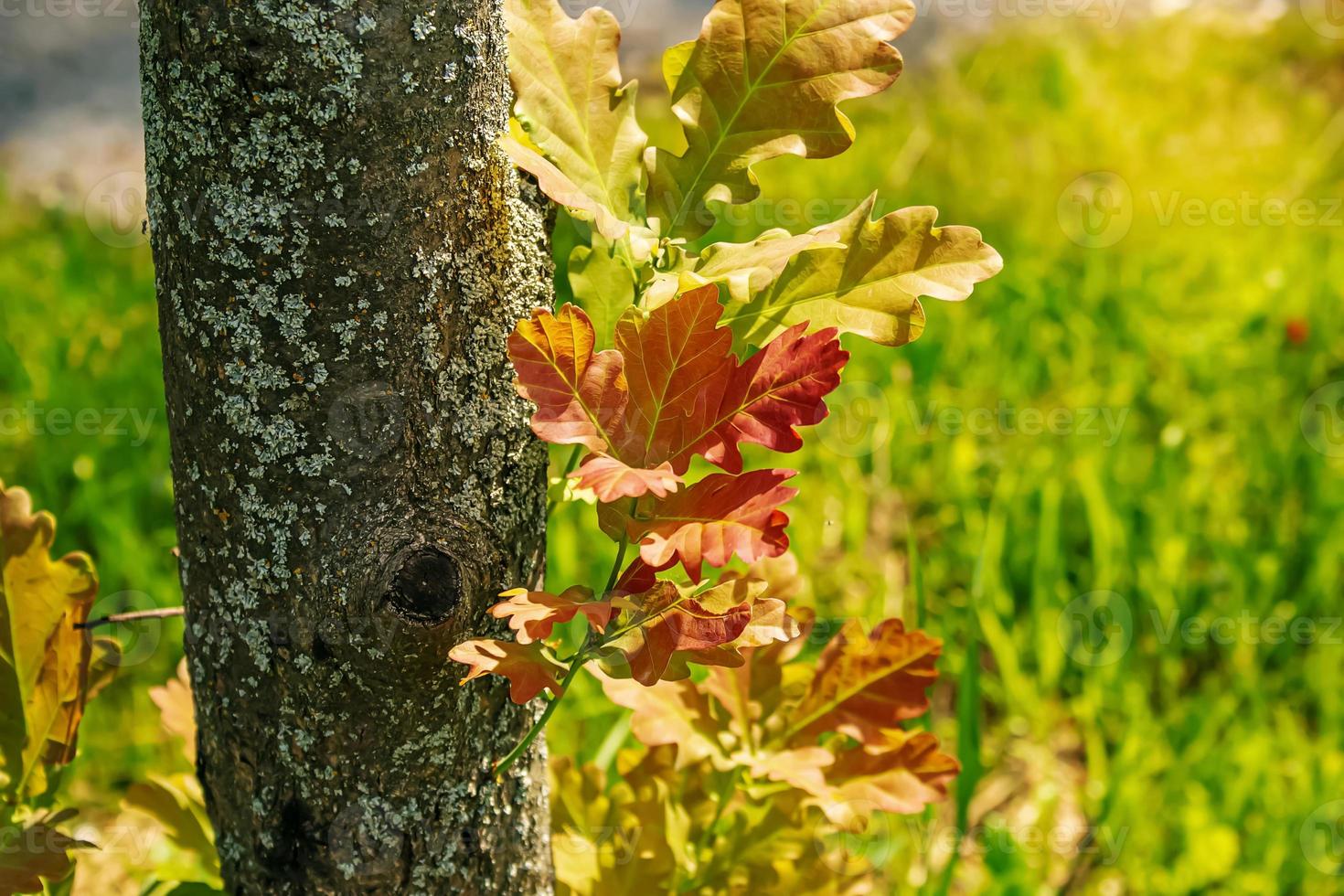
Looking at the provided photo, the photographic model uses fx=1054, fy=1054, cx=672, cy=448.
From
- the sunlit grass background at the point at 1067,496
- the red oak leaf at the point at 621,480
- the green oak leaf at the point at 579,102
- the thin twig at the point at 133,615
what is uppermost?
the green oak leaf at the point at 579,102

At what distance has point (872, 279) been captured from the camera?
707mm

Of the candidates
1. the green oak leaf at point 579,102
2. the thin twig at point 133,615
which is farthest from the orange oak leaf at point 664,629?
the thin twig at point 133,615

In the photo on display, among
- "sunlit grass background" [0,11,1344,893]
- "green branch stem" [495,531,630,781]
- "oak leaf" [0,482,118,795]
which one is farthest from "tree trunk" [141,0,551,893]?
"sunlit grass background" [0,11,1344,893]

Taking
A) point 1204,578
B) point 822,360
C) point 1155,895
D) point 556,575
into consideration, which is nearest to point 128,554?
point 556,575

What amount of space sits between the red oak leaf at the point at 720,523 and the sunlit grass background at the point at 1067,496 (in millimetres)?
704

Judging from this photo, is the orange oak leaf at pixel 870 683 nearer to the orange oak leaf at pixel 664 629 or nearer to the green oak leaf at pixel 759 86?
the orange oak leaf at pixel 664 629

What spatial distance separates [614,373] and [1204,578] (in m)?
1.59

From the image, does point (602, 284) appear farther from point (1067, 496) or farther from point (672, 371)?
point (1067, 496)

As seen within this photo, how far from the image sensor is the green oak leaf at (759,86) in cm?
68

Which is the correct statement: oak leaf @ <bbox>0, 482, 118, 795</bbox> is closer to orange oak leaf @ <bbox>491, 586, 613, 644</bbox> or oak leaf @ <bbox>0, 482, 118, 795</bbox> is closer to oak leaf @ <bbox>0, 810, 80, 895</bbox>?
oak leaf @ <bbox>0, 810, 80, 895</bbox>

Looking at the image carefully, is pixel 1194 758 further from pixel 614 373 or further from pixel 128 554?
pixel 128 554

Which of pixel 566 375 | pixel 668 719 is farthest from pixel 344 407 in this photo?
pixel 668 719

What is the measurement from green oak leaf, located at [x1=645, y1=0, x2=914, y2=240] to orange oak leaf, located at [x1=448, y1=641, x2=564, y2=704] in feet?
1.00

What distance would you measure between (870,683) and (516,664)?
38cm
